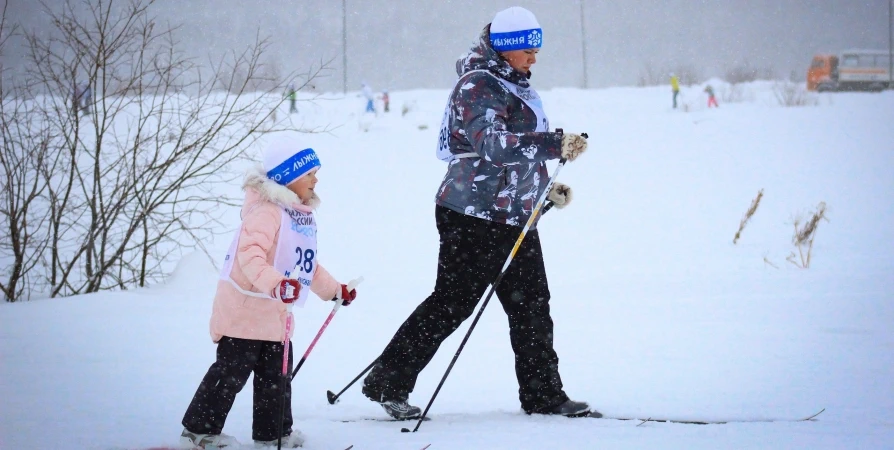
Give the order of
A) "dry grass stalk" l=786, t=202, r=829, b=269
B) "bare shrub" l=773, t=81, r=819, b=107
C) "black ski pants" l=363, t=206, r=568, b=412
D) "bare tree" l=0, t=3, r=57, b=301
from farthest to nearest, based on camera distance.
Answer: "bare shrub" l=773, t=81, r=819, b=107, "dry grass stalk" l=786, t=202, r=829, b=269, "bare tree" l=0, t=3, r=57, b=301, "black ski pants" l=363, t=206, r=568, b=412

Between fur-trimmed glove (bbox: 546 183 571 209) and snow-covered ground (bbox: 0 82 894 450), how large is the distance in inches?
35.4

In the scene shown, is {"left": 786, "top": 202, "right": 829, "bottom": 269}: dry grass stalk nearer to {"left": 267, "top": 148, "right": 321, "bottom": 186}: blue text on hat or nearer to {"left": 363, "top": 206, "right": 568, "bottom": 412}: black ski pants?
{"left": 363, "top": 206, "right": 568, "bottom": 412}: black ski pants

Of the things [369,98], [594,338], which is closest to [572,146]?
[594,338]

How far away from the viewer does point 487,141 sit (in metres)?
2.93

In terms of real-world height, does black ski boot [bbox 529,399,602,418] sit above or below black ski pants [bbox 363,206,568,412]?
below

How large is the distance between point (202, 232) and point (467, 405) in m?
7.75

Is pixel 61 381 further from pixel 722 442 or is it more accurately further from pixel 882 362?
pixel 882 362

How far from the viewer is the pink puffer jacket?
2.78 meters

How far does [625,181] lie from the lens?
1357 cm

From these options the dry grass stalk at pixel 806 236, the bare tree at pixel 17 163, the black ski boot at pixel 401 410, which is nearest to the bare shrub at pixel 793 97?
the dry grass stalk at pixel 806 236

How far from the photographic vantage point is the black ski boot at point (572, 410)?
3.25 metres

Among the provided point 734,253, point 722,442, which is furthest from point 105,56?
point 734,253

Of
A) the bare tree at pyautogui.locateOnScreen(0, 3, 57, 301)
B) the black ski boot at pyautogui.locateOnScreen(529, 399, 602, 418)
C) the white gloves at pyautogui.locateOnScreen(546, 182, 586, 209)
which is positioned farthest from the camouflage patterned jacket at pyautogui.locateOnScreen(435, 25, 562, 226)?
the bare tree at pyautogui.locateOnScreen(0, 3, 57, 301)

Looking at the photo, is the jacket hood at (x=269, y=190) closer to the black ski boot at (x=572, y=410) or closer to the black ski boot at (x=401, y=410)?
the black ski boot at (x=401, y=410)
